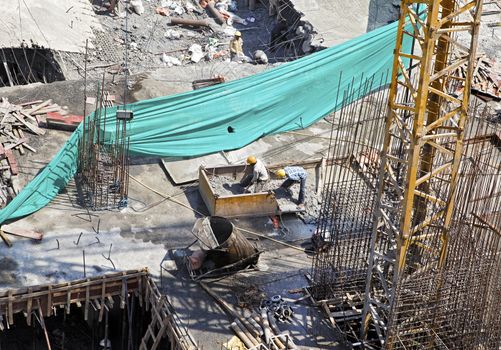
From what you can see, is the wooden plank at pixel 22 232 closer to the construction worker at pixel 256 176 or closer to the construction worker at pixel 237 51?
the construction worker at pixel 256 176

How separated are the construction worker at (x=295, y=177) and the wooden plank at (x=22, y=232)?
6342mm

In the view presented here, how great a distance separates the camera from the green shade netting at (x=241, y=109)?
77.1ft

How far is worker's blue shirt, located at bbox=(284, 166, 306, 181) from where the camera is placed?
23.2 metres

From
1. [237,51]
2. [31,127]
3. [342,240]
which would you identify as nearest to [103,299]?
[342,240]

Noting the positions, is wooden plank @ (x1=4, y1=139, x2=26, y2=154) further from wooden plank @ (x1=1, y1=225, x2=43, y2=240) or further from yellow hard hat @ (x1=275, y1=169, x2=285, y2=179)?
yellow hard hat @ (x1=275, y1=169, x2=285, y2=179)

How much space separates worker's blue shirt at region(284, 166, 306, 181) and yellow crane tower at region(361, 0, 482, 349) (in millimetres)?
3728

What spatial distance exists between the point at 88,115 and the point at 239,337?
8492mm

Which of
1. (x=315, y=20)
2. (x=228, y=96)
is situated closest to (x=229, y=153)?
(x=228, y=96)

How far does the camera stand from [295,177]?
2320 cm

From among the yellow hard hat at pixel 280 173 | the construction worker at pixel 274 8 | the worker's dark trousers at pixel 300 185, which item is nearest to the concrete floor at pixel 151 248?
the worker's dark trousers at pixel 300 185

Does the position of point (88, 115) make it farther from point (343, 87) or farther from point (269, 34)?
point (269, 34)

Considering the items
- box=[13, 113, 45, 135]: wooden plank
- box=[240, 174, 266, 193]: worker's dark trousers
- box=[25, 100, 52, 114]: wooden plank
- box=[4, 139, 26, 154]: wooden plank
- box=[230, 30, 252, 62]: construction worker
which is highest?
box=[230, 30, 252, 62]: construction worker

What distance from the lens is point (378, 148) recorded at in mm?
24641

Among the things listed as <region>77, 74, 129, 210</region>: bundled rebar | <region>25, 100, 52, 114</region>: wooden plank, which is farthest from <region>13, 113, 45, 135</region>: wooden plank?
<region>77, 74, 129, 210</region>: bundled rebar
